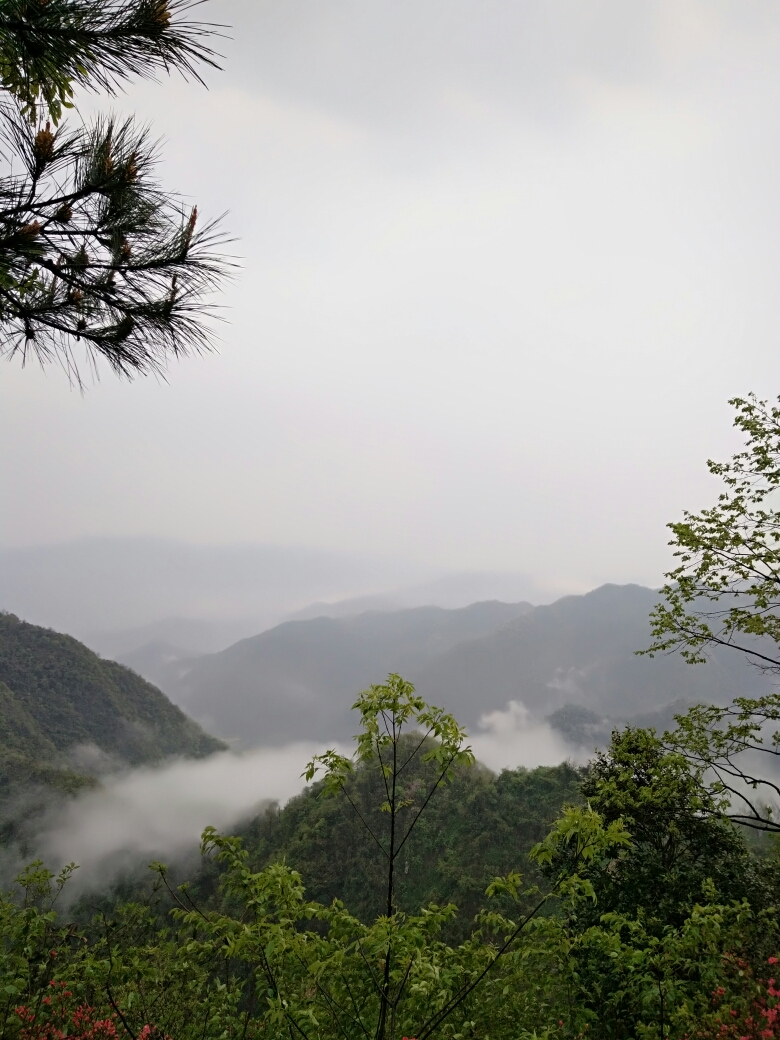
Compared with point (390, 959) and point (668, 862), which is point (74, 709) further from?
point (390, 959)

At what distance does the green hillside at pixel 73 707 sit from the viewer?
231 ft

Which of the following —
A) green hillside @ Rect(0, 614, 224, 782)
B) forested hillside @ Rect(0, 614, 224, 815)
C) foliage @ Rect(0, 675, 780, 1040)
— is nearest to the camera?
foliage @ Rect(0, 675, 780, 1040)

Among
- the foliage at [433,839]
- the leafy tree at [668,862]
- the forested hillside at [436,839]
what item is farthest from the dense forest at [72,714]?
the leafy tree at [668,862]

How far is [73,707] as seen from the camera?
77.8 m

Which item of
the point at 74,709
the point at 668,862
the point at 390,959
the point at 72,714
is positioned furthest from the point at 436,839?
Result: the point at 74,709

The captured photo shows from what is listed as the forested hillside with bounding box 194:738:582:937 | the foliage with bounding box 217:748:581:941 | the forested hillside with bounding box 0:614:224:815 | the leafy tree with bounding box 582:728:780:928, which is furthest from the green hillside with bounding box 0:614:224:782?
the leafy tree with bounding box 582:728:780:928

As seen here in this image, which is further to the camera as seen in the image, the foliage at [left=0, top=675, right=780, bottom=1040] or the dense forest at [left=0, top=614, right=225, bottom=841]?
the dense forest at [left=0, top=614, right=225, bottom=841]

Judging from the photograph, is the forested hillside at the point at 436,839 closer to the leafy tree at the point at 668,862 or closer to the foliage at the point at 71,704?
the leafy tree at the point at 668,862

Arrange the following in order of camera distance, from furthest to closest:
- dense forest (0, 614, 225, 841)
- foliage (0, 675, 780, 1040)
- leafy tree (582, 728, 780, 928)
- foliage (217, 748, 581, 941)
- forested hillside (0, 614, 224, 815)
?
forested hillside (0, 614, 224, 815)
dense forest (0, 614, 225, 841)
foliage (217, 748, 581, 941)
leafy tree (582, 728, 780, 928)
foliage (0, 675, 780, 1040)

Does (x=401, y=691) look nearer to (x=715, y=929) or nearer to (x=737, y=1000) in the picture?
(x=715, y=929)

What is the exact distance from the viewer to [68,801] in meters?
56.8

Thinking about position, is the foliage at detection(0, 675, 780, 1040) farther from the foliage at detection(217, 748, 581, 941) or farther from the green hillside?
the green hillside

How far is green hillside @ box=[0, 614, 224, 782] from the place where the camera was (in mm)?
70500

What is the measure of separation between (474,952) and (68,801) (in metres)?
71.1
